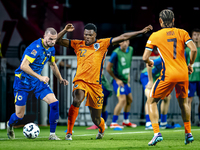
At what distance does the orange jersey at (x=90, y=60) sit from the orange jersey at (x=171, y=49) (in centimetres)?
109

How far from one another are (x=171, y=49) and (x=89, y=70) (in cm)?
144

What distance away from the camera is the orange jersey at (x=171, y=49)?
534 centimetres

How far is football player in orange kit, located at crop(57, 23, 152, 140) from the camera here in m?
6.09

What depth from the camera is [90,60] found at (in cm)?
620

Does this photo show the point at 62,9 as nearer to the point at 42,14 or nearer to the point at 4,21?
the point at 42,14

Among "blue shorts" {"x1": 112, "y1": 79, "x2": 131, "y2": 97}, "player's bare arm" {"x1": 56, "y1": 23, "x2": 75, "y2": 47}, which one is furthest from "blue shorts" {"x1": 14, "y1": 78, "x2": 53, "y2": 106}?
"blue shorts" {"x1": 112, "y1": 79, "x2": 131, "y2": 97}

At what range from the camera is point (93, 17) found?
13.0 m

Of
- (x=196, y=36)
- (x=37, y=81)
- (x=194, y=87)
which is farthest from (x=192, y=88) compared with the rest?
(x=37, y=81)

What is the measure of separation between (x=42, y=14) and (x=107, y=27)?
7.42ft

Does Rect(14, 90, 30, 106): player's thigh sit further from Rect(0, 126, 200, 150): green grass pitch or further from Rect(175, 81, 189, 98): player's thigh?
Rect(175, 81, 189, 98): player's thigh

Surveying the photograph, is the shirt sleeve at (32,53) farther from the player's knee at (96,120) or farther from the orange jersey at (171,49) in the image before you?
the orange jersey at (171,49)

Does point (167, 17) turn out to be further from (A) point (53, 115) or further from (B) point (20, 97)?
(B) point (20, 97)

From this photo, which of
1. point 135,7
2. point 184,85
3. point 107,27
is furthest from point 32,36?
point 184,85

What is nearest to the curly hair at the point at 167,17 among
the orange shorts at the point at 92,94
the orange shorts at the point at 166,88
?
the orange shorts at the point at 166,88
